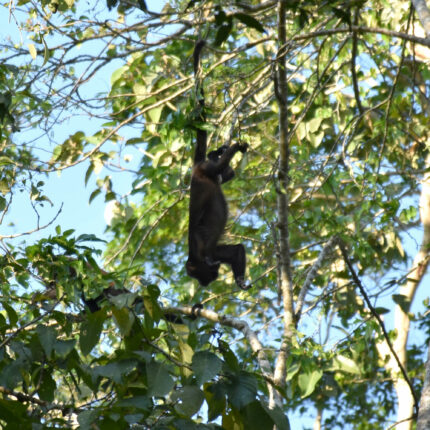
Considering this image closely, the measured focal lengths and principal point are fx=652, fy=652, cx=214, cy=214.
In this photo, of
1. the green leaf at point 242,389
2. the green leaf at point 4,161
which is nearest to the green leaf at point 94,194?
the green leaf at point 4,161

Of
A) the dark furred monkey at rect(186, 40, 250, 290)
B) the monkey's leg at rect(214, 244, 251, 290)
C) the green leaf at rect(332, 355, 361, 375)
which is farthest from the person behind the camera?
the monkey's leg at rect(214, 244, 251, 290)

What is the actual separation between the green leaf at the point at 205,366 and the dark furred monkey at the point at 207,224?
11.6 feet

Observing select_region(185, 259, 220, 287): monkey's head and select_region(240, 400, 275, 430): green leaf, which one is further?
select_region(185, 259, 220, 287): monkey's head

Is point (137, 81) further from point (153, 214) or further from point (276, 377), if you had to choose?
point (276, 377)

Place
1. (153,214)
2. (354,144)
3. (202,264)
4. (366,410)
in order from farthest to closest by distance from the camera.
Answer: (366,410)
(153,214)
(202,264)
(354,144)

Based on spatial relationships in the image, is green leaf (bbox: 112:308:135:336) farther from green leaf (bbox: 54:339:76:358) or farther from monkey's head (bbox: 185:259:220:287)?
monkey's head (bbox: 185:259:220:287)

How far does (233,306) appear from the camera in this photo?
9688mm

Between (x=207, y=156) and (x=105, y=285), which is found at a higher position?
(x=207, y=156)

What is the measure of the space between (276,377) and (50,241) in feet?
5.66

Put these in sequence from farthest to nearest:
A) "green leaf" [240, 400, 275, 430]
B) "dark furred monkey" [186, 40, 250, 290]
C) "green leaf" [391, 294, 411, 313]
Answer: "dark furred monkey" [186, 40, 250, 290], "green leaf" [391, 294, 411, 313], "green leaf" [240, 400, 275, 430]

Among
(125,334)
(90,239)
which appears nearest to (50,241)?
(90,239)

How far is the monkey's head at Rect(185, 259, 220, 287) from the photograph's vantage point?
6.70 meters

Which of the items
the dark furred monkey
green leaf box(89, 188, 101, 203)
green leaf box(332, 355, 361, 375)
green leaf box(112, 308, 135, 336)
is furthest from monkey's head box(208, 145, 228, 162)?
green leaf box(112, 308, 135, 336)

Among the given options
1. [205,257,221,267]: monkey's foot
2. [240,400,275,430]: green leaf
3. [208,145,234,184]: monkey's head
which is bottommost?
[240,400,275,430]: green leaf
